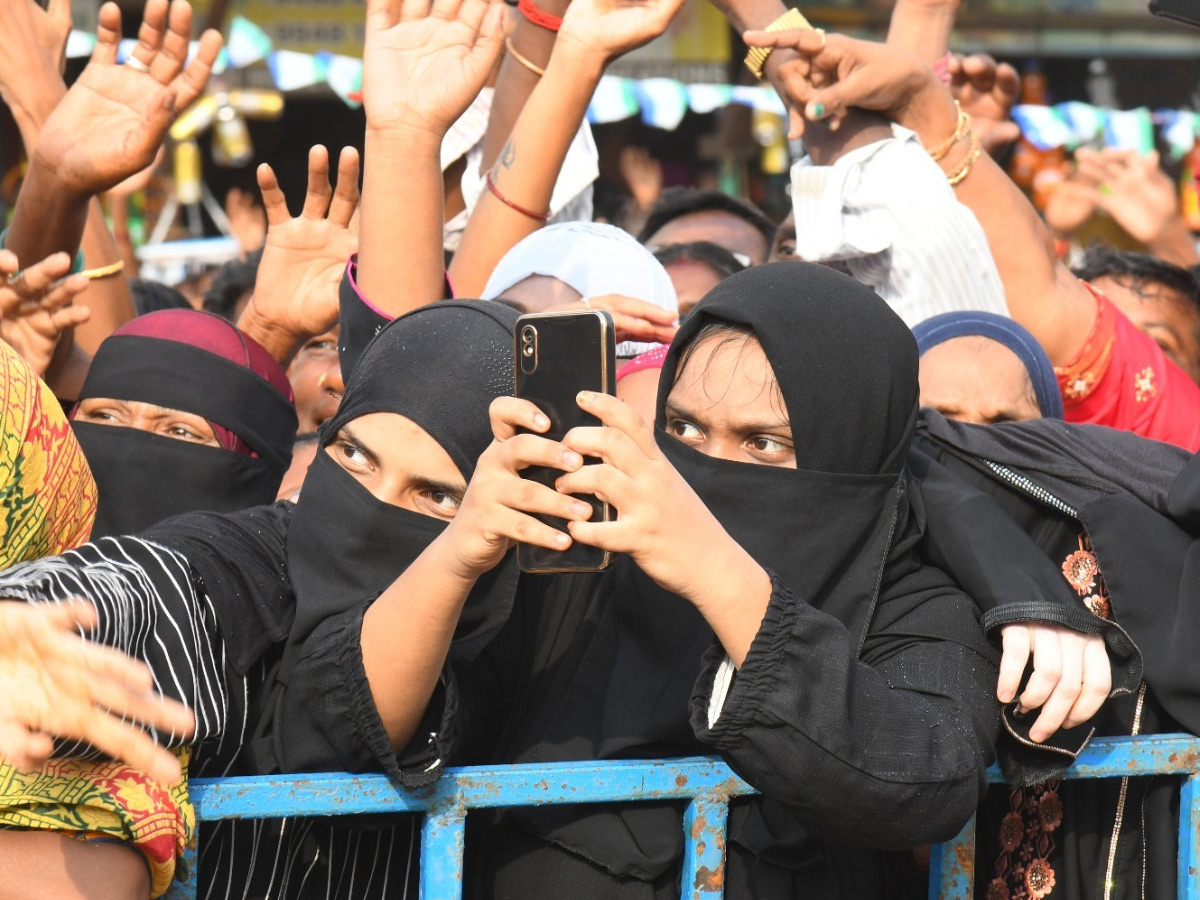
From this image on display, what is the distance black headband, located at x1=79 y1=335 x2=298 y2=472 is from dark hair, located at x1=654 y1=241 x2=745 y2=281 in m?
1.43

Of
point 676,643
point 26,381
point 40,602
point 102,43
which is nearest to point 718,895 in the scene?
point 676,643

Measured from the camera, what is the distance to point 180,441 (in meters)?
2.81

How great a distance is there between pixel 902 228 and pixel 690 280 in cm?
99

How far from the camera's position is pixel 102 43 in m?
3.07

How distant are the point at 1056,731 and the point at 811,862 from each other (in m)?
0.37

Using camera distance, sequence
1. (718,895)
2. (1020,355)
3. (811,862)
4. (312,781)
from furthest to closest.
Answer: (1020,355), (811,862), (718,895), (312,781)

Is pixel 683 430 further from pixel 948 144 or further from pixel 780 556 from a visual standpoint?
pixel 948 144

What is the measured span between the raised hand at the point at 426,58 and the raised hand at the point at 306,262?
0.55 meters

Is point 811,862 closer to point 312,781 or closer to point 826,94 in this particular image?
point 312,781

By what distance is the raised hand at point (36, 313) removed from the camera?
2.80 m

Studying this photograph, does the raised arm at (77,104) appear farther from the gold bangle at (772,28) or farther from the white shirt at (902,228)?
the white shirt at (902,228)

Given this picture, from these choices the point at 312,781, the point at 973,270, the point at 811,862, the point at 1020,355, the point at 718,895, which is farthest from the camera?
the point at 973,270

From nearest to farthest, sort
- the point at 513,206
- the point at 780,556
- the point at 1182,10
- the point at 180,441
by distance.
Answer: the point at 780,556 < the point at 1182,10 < the point at 180,441 < the point at 513,206

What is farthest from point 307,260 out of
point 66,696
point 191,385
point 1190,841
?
point 1190,841
